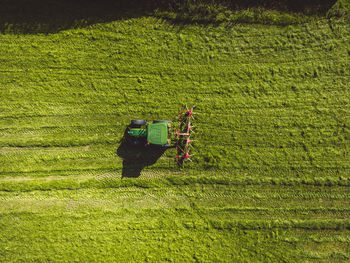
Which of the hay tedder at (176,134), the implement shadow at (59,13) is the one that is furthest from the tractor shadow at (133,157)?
the implement shadow at (59,13)

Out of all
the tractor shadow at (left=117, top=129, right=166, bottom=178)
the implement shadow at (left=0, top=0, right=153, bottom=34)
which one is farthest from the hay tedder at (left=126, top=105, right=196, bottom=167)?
the implement shadow at (left=0, top=0, right=153, bottom=34)

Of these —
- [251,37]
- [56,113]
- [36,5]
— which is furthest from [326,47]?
[36,5]

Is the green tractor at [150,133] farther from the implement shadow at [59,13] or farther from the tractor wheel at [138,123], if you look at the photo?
the implement shadow at [59,13]

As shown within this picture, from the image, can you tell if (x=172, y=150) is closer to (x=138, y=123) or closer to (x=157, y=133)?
(x=157, y=133)

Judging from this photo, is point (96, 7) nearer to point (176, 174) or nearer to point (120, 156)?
point (120, 156)

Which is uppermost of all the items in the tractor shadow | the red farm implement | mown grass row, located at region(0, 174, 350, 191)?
the red farm implement

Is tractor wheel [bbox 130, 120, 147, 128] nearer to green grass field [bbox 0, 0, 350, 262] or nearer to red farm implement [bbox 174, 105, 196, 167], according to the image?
green grass field [bbox 0, 0, 350, 262]
